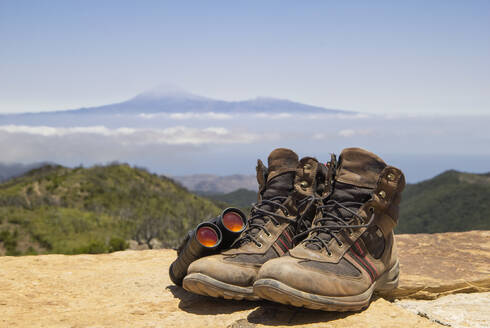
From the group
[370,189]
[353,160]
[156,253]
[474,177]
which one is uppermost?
[353,160]

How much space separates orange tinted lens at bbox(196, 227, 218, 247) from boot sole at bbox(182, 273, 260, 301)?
327mm

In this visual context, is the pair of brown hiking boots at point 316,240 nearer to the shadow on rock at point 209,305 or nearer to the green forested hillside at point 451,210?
the shadow on rock at point 209,305

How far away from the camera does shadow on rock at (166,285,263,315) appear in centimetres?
299

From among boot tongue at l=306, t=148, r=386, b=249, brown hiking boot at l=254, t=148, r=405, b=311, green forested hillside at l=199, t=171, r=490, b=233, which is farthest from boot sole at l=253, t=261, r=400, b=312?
green forested hillside at l=199, t=171, r=490, b=233

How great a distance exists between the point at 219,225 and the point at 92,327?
3.40 feet

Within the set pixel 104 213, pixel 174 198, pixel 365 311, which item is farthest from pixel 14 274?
pixel 174 198

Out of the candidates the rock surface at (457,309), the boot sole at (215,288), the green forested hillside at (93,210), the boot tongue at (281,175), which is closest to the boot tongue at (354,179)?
the boot tongue at (281,175)

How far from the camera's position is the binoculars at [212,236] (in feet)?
10.3

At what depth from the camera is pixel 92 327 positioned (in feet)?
9.11

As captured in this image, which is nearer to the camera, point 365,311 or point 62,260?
point 365,311

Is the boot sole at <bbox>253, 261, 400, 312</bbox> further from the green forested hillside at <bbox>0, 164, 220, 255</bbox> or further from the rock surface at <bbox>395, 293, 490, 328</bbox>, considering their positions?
the green forested hillside at <bbox>0, 164, 220, 255</bbox>

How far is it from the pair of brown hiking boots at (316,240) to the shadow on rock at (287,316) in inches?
3.4

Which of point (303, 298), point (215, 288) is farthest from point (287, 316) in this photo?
point (215, 288)

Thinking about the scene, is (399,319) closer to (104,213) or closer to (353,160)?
(353,160)
